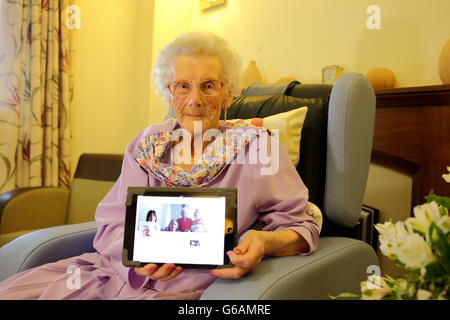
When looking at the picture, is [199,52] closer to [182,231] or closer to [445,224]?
[182,231]

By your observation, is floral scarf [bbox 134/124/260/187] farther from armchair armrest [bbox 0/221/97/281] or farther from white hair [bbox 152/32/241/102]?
armchair armrest [bbox 0/221/97/281]

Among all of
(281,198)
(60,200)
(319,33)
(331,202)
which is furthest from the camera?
(319,33)

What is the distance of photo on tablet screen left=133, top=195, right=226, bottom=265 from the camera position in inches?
28.5

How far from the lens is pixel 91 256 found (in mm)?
987

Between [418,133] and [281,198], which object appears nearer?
[281,198]

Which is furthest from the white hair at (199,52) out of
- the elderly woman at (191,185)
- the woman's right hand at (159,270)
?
the woman's right hand at (159,270)

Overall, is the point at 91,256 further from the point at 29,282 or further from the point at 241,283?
the point at 241,283

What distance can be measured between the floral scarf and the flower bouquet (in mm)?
556

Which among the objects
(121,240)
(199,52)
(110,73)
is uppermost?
(110,73)

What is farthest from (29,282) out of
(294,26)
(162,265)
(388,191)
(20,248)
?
(294,26)

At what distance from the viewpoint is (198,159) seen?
1035mm

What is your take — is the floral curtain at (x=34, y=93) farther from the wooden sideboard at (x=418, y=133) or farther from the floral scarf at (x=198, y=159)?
the wooden sideboard at (x=418, y=133)

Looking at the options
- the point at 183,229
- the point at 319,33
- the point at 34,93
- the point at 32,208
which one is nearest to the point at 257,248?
the point at 183,229

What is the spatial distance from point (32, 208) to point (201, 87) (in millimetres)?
1101
